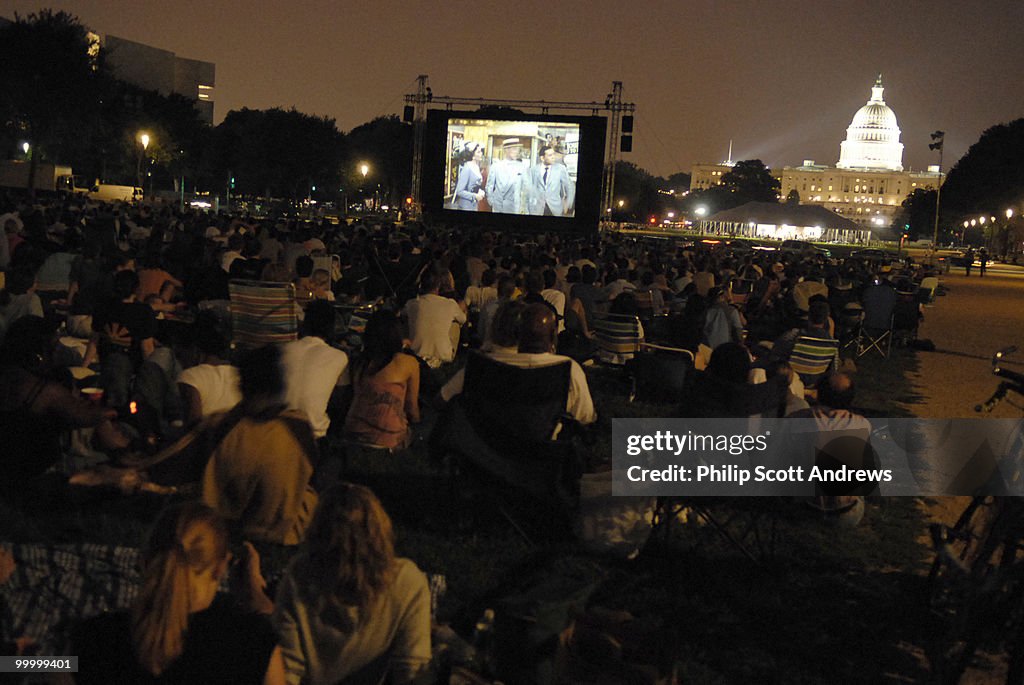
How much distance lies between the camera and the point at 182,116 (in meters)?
72.7

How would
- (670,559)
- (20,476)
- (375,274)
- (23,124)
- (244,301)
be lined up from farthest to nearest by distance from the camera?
(23,124)
(375,274)
(244,301)
(670,559)
(20,476)

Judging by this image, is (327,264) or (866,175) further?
(866,175)

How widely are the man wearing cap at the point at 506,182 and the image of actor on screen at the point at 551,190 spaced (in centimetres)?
50

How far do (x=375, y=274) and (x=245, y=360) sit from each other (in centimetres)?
921

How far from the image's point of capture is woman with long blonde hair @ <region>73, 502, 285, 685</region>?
8.31 ft

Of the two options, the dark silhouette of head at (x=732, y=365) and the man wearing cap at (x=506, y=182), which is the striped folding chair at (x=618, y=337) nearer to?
the dark silhouette of head at (x=732, y=365)

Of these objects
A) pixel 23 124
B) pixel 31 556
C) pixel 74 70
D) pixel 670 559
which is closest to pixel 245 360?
pixel 31 556

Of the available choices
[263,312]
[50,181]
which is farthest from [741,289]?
[50,181]

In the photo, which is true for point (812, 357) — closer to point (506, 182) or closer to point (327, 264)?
point (327, 264)

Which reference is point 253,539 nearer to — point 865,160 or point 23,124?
point 23,124

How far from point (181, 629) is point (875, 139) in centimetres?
19261

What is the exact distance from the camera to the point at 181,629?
255cm

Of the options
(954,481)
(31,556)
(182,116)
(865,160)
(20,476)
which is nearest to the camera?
(31,556)

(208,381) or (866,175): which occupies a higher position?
(866,175)
